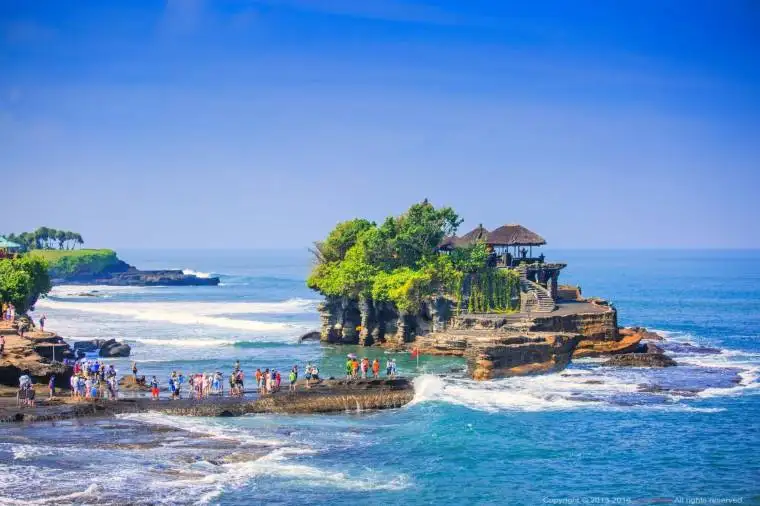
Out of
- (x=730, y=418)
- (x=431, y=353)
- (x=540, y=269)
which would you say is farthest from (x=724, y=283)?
(x=730, y=418)

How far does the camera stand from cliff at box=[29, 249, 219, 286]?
585 ft

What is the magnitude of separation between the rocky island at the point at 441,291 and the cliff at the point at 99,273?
3878 inches

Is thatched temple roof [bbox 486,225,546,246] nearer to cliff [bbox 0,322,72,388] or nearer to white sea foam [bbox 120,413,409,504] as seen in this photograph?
cliff [bbox 0,322,72,388]

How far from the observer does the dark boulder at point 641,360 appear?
213ft

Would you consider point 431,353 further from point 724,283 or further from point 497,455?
point 724,283

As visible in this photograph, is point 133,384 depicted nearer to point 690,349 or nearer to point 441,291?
point 441,291

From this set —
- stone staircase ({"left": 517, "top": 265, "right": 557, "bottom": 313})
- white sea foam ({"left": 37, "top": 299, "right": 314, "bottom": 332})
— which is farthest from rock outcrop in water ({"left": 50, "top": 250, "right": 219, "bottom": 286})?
stone staircase ({"left": 517, "top": 265, "right": 557, "bottom": 313})

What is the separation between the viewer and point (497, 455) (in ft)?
138

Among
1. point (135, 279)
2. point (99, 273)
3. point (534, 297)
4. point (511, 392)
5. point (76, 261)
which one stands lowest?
point (511, 392)

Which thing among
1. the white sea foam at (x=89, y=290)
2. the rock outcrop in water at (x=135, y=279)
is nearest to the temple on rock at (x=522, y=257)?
the white sea foam at (x=89, y=290)

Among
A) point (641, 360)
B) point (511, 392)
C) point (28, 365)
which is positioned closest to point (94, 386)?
point (28, 365)

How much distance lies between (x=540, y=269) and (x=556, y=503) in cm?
4720

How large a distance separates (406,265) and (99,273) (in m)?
126

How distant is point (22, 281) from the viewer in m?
72.2
